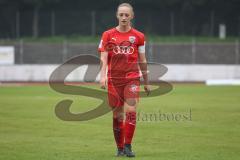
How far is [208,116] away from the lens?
1900 cm

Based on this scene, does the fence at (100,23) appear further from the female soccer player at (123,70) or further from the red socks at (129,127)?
the red socks at (129,127)

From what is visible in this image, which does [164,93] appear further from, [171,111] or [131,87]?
[131,87]

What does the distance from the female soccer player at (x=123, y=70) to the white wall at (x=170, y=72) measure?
1078 inches

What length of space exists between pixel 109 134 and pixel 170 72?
25.1 meters

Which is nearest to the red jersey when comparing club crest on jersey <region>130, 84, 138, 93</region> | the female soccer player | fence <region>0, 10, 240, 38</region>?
the female soccer player

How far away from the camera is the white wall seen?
39.0 meters

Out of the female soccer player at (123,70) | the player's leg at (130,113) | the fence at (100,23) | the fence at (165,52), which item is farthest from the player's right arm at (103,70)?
the fence at (100,23)

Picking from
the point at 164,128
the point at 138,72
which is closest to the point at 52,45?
the point at 164,128

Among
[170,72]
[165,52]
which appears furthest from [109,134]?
[165,52]

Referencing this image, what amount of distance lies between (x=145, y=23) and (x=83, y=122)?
105 feet

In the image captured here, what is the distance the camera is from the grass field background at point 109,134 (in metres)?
11.7

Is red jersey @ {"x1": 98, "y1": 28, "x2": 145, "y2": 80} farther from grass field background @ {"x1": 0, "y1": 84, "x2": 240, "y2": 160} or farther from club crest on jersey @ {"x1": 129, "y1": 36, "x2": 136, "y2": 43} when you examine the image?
grass field background @ {"x1": 0, "y1": 84, "x2": 240, "y2": 160}

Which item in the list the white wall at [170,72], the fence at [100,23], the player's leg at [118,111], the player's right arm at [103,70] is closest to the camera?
the player's right arm at [103,70]

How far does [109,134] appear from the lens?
48.7 ft
